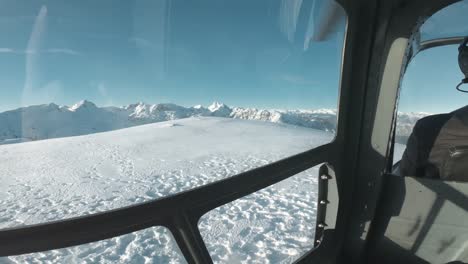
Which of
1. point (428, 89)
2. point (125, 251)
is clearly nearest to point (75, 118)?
point (125, 251)

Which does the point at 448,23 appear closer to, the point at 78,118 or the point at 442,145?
the point at 442,145

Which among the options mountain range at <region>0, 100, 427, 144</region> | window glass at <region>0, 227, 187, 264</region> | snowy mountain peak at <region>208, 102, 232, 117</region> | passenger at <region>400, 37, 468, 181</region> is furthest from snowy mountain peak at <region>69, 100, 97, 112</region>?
passenger at <region>400, 37, 468, 181</region>

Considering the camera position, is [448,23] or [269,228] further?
[269,228]

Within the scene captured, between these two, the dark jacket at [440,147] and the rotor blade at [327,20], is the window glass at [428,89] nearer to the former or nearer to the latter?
the dark jacket at [440,147]

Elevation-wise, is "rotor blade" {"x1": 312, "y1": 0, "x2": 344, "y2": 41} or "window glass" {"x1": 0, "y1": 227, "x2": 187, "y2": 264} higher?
"rotor blade" {"x1": 312, "y1": 0, "x2": 344, "y2": 41}

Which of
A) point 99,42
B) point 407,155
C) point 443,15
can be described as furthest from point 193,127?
point 443,15

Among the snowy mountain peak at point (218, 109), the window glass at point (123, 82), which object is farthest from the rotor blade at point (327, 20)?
the snowy mountain peak at point (218, 109)

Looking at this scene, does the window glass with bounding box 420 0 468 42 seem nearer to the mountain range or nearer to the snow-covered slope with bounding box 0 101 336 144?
the mountain range
